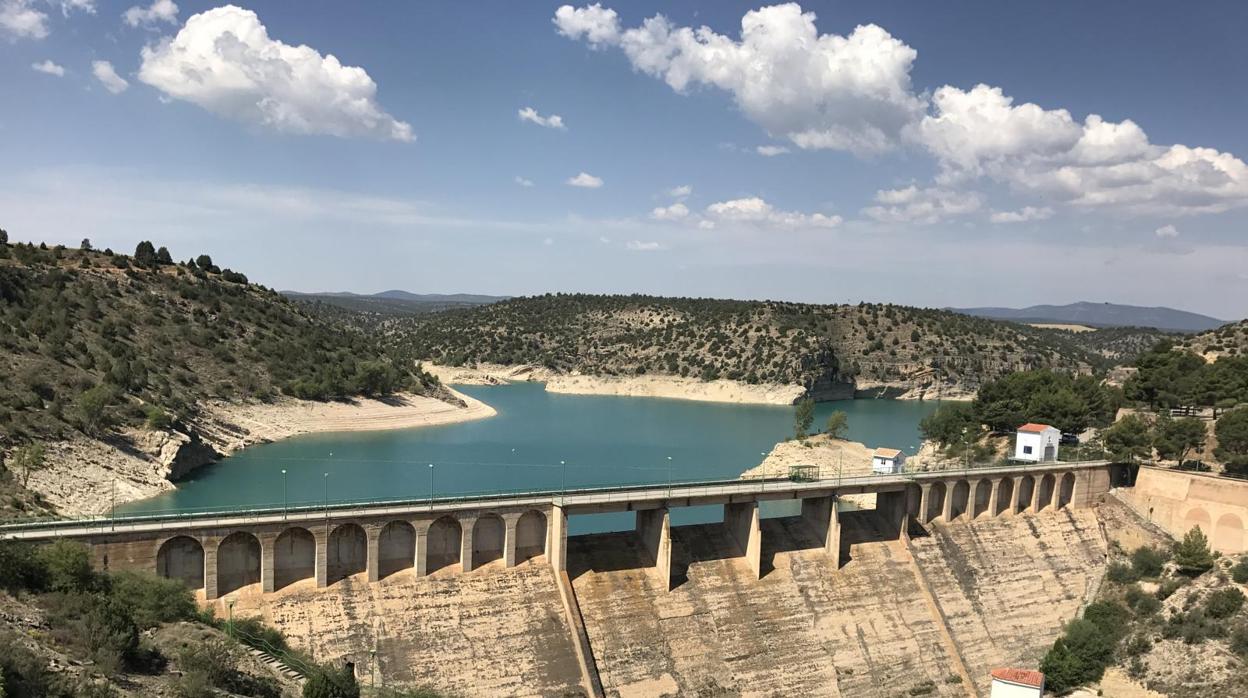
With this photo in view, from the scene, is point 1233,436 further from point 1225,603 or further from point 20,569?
point 20,569

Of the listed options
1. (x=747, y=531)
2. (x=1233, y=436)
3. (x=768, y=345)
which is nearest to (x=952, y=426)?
(x=1233, y=436)

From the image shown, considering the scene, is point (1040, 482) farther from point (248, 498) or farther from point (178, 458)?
point (178, 458)

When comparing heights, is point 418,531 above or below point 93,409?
below

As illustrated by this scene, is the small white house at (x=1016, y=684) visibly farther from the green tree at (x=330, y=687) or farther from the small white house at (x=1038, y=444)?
the green tree at (x=330, y=687)

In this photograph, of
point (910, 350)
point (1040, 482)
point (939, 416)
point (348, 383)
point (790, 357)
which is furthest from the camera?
point (910, 350)

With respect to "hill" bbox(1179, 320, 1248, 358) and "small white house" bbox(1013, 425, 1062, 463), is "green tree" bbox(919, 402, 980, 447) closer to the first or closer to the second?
"small white house" bbox(1013, 425, 1062, 463)

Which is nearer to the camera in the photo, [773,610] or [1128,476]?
[773,610]

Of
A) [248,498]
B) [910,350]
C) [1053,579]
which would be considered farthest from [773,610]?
[910,350]

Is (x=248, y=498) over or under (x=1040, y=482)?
under
